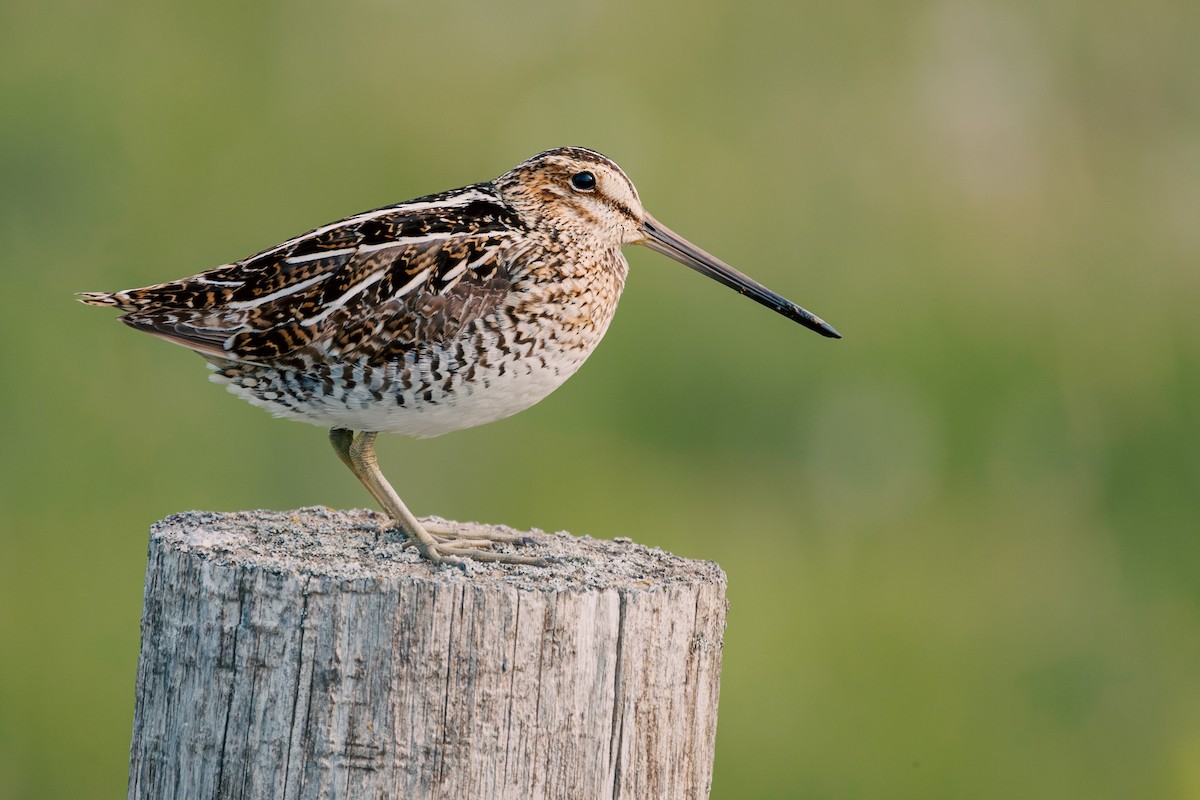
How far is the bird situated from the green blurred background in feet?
8.47

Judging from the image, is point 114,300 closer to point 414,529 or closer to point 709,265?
point 414,529

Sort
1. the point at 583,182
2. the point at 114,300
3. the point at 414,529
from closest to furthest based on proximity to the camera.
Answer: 1. the point at 414,529
2. the point at 114,300
3. the point at 583,182

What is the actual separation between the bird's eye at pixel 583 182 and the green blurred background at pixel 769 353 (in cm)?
281

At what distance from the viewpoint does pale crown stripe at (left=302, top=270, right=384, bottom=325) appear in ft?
14.6

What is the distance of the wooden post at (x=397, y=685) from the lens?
11.3ft

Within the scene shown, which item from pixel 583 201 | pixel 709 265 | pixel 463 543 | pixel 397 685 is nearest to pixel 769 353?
pixel 709 265

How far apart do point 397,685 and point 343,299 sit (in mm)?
1400

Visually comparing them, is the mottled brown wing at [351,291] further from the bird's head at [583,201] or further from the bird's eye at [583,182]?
the bird's eye at [583,182]

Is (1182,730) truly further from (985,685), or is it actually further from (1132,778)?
(985,685)

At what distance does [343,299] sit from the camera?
14.6 ft

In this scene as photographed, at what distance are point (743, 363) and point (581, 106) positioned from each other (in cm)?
186

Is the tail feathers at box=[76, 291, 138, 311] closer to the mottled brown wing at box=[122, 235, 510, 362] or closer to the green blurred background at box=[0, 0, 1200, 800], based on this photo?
the mottled brown wing at box=[122, 235, 510, 362]

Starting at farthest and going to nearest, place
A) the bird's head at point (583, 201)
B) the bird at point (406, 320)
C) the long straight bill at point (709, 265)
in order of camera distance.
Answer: the long straight bill at point (709, 265), the bird's head at point (583, 201), the bird at point (406, 320)

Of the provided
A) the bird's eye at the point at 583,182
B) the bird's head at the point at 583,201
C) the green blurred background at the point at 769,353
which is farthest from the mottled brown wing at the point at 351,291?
the green blurred background at the point at 769,353
